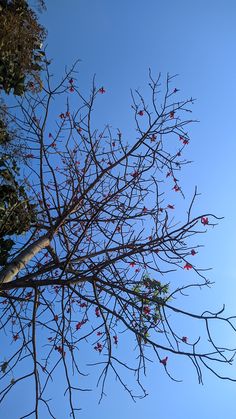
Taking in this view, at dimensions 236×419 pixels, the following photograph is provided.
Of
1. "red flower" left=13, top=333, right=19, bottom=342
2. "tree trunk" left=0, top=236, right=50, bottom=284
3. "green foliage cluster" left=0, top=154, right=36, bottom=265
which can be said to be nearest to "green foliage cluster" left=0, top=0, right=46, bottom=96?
"green foliage cluster" left=0, top=154, right=36, bottom=265

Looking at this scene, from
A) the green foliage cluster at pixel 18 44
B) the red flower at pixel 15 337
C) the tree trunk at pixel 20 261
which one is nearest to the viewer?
the tree trunk at pixel 20 261

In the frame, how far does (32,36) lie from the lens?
5188mm

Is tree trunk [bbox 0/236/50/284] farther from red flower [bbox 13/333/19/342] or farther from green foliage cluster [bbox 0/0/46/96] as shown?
green foliage cluster [bbox 0/0/46/96]

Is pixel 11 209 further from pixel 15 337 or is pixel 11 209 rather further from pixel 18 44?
pixel 18 44

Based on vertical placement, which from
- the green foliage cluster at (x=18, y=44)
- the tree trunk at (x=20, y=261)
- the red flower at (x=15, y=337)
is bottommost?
the red flower at (x=15, y=337)

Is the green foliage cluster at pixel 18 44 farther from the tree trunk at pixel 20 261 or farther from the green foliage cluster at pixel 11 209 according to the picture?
the tree trunk at pixel 20 261

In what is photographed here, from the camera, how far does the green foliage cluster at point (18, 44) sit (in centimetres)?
453

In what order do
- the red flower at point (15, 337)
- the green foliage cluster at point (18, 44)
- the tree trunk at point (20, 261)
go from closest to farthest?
the tree trunk at point (20, 261) → the red flower at point (15, 337) → the green foliage cluster at point (18, 44)

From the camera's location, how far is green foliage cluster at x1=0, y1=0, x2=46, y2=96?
4528 millimetres

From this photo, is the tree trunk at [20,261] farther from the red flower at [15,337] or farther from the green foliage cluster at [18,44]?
the green foliage cluster at [18,44]

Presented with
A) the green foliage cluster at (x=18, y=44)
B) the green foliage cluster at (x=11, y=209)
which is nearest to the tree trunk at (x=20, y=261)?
the green foliage cluster at (x=11, y=209)

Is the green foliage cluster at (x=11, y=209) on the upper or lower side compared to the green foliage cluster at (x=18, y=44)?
lower

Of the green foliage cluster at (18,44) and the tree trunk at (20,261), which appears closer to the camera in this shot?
the tree trunk at (20,261)

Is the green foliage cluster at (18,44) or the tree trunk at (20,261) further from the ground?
the green foliage cluster at (18,44)
